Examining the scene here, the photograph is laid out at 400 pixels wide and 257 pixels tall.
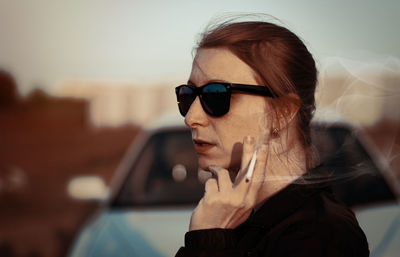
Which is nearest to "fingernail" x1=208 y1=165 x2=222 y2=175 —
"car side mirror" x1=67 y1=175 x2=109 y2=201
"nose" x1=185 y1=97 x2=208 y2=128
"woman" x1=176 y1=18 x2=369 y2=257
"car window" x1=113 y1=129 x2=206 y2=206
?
"woman" x1=176 y1=18 x2=369 y2=257

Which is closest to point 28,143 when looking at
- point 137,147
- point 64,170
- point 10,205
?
point 64,170

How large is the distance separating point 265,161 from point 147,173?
2.00 m

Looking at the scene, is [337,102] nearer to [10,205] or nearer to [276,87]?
[276,87]

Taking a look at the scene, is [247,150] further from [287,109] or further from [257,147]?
[287,109]

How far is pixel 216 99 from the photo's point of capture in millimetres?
1343

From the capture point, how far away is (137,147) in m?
3.28

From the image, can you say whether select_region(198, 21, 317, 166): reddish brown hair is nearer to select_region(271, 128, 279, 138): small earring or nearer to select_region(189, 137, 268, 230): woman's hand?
select_region(271, 128, 279, 138): small earring

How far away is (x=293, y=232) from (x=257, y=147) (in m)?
0.22

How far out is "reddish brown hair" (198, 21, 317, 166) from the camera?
1.33m

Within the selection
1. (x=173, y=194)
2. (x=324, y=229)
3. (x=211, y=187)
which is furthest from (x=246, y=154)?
(x=173, y=194)

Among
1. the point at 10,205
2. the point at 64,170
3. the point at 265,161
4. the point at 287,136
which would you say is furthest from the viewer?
the point at 64,170

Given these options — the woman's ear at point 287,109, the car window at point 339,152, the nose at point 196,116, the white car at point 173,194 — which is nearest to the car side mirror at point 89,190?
the white car at point 173,194

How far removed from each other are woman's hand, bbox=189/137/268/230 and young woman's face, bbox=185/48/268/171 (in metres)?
0.06

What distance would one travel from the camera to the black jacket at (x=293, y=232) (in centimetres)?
118
